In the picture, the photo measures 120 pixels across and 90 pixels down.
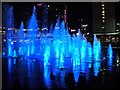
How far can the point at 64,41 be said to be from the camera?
15.9ft

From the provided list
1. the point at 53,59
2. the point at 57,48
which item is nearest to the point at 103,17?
the point at 57,48

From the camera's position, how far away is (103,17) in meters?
4.88

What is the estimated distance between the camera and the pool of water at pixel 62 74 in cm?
481

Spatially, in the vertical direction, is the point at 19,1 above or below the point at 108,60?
above

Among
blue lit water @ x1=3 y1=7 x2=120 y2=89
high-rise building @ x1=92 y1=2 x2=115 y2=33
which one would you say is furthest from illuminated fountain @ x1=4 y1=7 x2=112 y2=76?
high-rise building @ x1=92 y1=2 x2=115 y2=33

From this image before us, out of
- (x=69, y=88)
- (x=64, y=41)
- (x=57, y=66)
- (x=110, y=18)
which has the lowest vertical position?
(x=69, y=88)

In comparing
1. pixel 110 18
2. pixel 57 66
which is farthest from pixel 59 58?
pixel 110 18

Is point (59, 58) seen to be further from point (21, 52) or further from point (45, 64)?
point (21, 52)

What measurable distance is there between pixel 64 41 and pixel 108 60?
2.37 feet

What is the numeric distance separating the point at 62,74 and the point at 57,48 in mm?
405

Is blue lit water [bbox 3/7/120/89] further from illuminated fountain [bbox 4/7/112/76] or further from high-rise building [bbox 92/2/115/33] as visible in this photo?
high-rise building [bbox 92/2/115/33]

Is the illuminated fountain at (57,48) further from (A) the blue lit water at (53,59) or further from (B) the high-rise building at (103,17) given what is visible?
(B) the high-rise building at (103,17)

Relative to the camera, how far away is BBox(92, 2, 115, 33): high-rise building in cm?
486

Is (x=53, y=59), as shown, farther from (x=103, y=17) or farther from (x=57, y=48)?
(x=103, y=17)
